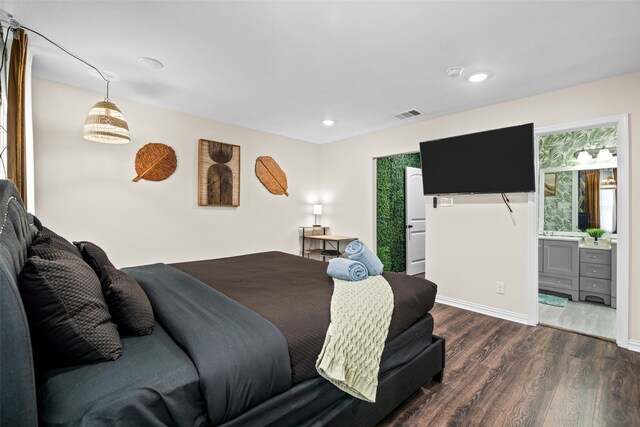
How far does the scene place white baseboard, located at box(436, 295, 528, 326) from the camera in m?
3.29

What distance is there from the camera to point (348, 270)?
211 cm

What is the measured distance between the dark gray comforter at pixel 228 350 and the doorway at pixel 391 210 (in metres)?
3.66

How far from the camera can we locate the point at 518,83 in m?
2.89

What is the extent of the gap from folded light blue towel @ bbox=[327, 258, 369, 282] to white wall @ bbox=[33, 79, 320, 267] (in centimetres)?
252

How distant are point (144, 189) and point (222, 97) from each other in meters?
1.46

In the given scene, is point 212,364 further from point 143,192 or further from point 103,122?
point 143,192

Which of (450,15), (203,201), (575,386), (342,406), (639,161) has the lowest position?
(575,386)

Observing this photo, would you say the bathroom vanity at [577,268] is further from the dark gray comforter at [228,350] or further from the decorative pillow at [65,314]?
the decorative pillow at [65,314]

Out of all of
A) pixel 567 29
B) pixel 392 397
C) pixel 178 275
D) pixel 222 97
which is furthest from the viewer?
pixel 222 97

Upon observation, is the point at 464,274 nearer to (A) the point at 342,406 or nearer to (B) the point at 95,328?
(A) the point at 342,406

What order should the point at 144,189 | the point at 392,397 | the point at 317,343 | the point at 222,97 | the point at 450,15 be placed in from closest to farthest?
the point at 317,343
the point at 392,397
the point at 450,15
the point at 222,97
the point at 144,189

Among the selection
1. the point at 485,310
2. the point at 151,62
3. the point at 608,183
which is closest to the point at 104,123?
the point at 151,62

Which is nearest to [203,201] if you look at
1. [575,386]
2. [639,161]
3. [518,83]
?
[518,83]

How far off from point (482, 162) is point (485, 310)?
1774 mm
